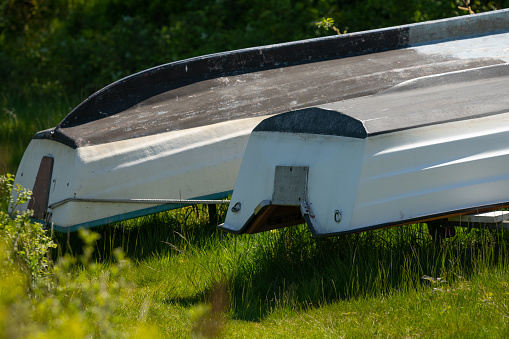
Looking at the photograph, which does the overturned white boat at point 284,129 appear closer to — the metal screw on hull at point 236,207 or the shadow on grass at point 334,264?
the metal screw on hull at point 236,207

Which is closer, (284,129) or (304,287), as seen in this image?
(304,287)

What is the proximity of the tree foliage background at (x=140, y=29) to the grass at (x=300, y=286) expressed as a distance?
6.15 meters

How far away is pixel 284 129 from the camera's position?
12.4 ft

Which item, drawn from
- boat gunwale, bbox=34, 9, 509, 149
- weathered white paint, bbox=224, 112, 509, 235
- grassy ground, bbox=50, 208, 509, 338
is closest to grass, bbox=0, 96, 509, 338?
grassy ground, bbox=50, 208, 509, 338

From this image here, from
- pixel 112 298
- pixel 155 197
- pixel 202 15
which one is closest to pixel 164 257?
pixel 155 197

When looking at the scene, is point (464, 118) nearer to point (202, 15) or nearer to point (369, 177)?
point (369, 177)

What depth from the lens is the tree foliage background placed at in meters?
10.4

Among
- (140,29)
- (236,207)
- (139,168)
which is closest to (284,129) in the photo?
(236,207)

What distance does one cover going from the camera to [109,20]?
12.6 m

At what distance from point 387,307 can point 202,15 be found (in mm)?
9210

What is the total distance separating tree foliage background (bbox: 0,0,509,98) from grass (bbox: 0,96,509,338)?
6.15m

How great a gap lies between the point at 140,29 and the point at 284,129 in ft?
26.3

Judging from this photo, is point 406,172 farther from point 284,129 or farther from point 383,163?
point 284,129

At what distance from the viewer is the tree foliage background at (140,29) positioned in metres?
10.4
